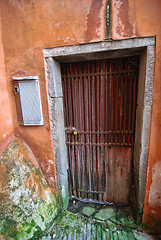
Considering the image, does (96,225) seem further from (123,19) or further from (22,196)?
(123,19)

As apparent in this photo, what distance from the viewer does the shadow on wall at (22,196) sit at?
67.6 inches

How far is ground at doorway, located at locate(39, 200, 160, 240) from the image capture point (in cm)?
191

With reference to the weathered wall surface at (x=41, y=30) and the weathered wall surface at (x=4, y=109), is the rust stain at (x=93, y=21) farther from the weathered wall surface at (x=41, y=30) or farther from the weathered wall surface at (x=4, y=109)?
the weathered wall surface at (x=4, y=109)

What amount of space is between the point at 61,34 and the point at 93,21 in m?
0.47

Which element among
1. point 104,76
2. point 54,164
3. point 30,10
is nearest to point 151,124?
point 104,76

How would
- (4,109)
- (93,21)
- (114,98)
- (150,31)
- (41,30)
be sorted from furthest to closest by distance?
1. (114,98)
2. (4,109)
3. (41,30)
4. (93,21)
5. (150,31)

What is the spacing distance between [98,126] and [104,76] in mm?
874

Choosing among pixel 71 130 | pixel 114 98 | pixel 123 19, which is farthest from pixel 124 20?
pixel 71 130

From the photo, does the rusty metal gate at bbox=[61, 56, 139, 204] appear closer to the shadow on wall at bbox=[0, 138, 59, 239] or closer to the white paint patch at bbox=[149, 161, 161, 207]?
the white paint patch at bbox=[149, 161, 161, 207]

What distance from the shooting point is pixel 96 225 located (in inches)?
81.2

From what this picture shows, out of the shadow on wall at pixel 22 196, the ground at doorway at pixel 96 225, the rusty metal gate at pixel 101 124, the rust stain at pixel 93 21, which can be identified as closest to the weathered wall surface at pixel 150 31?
the rust stain at pixel 93 21

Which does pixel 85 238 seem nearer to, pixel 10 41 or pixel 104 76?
pixel 104 76

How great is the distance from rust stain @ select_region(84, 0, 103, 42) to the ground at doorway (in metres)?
2.87

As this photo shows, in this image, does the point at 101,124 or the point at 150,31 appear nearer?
the point at 150,31
